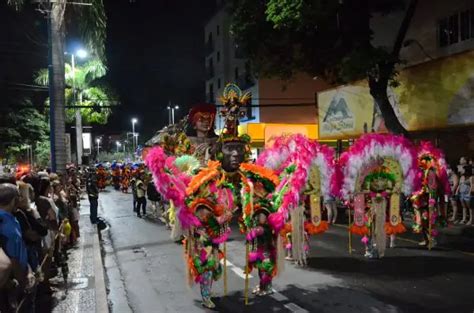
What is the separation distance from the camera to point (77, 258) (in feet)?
34.8

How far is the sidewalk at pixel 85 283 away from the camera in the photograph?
6.96 meters

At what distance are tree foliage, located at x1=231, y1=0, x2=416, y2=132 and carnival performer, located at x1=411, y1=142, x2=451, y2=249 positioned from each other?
4248 millimetres

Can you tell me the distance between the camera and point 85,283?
832cm

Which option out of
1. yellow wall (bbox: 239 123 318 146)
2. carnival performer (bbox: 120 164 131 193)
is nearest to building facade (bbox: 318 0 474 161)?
yellow wall (bbox: 239 123 318 146)

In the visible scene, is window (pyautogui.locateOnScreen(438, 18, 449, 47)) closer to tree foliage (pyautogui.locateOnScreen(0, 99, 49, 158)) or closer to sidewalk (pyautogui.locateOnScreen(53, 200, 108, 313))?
sidewalk (pyautogui.locateOnScreen(53, 200, 108, 313))

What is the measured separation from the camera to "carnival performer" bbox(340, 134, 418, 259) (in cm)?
957

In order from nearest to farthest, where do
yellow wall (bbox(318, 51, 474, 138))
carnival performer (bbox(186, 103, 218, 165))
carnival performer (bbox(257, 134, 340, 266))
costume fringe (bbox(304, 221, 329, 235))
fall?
carnival performer (bbox(257, 134, 340, 266))
carnival performer (bbox(186, 103, 218, 165))
costume fringe (bbox(304, 221, 329, 235))
yellow wall (bbox(318, 51, 474, 138))

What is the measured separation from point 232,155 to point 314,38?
33.6 ft

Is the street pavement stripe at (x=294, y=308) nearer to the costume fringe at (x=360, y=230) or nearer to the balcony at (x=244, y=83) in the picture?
the costume fringe at (x=360, y=230)

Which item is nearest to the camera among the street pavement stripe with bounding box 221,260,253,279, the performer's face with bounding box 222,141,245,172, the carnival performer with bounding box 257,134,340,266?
the performer's face with bounding box 222,141,245,172

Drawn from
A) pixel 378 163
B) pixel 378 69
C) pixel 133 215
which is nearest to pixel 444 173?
pixel 378 163

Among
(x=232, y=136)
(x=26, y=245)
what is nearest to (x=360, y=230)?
(x=232, y=136)

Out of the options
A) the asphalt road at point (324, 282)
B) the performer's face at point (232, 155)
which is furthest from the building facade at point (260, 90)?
the performer's face at point (232, 155)

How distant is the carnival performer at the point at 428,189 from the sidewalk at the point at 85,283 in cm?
699
